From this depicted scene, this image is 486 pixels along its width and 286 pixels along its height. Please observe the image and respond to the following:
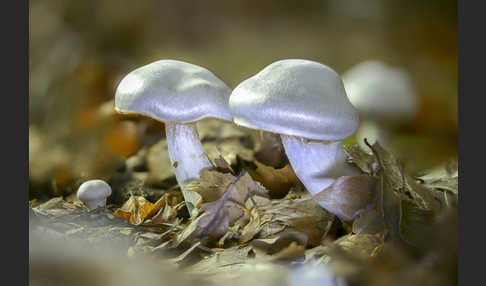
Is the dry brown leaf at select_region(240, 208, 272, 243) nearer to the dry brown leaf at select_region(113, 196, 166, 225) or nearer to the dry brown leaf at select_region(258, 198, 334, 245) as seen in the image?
the dry brown leaf at select_region(258, 198, 334, 245)

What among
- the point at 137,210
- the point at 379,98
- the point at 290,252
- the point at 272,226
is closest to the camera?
the point at 290,252

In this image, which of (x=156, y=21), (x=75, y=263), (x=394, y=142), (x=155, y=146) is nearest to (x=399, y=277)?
(x=75, y=263)

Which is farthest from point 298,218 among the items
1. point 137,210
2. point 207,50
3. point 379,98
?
point 379,98

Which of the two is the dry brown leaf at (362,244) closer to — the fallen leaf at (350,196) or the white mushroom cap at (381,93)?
the fallen leaf at (350,196)

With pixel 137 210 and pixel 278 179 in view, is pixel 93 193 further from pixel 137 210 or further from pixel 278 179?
pixel 278 179

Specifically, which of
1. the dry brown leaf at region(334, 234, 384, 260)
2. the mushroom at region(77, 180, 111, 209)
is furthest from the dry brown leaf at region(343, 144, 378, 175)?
the mushroom at region(77, 180, 111, 209)

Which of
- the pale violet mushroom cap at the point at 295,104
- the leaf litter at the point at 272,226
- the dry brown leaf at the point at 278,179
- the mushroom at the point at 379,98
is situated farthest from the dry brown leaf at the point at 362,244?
the mushroom at the point at 379,98
